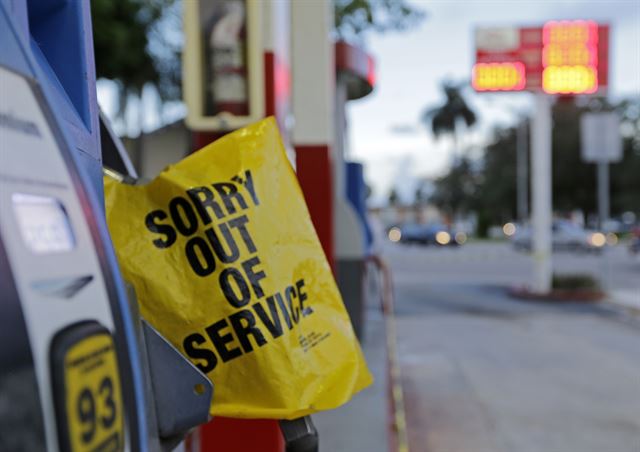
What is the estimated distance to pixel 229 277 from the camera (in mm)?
1557

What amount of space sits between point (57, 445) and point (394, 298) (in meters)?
13.5

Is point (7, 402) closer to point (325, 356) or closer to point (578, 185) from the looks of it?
point (325, 356)

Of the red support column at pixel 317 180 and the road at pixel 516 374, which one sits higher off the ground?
the red support column at pixel 317 180

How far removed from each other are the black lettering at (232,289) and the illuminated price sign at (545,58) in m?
11.9

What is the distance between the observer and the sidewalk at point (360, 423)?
4.12 m

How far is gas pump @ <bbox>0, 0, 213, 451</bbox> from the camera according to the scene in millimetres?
912

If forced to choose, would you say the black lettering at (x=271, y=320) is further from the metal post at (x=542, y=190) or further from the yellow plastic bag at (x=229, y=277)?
the metal post at (x=542, y=190)

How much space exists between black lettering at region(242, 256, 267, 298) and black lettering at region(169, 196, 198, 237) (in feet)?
0.43

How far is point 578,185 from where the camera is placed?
49.2m

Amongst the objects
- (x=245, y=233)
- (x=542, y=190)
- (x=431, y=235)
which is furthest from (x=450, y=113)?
(x=245, y=233)

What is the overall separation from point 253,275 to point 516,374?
6.41 m

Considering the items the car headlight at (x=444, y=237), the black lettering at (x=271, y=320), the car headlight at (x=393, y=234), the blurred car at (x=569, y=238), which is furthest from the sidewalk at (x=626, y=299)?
the car headlight at (x=393, y=234)

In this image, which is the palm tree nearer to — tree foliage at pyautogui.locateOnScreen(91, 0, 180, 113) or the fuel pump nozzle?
tree foliage at pyautogui.locateOnScreen(91, 0, 180, 113)

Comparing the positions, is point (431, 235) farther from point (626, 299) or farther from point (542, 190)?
point (626, 299)
